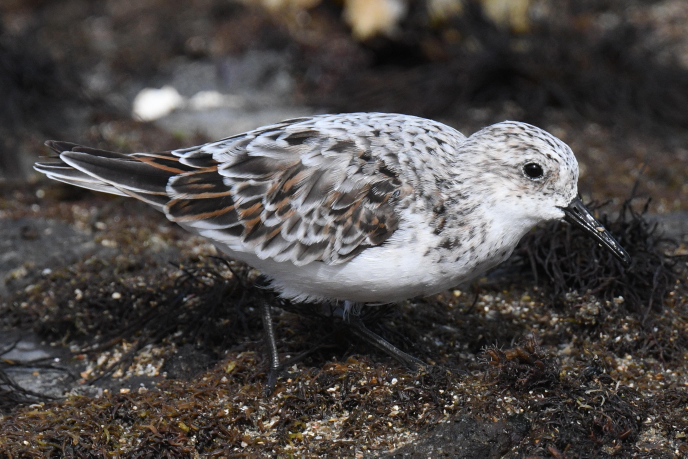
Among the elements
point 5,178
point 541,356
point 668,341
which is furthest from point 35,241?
point 668,341

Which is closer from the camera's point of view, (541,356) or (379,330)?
(541,356)

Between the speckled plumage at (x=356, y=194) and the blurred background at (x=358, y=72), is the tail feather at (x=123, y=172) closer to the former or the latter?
the speckled plumage at (x=356, y=194)

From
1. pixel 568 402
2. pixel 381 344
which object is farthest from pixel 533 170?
pixel 381 344

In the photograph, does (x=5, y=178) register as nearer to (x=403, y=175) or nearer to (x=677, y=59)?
(x=403, y=175)

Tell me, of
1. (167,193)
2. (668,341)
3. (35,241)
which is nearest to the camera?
(167,193)

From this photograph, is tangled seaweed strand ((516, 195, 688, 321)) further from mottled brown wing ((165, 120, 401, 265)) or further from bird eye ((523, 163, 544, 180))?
mottled brown wing ((165, 120, 401, 265))

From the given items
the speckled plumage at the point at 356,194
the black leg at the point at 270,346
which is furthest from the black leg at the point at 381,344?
the black leg at the point at 270,346
